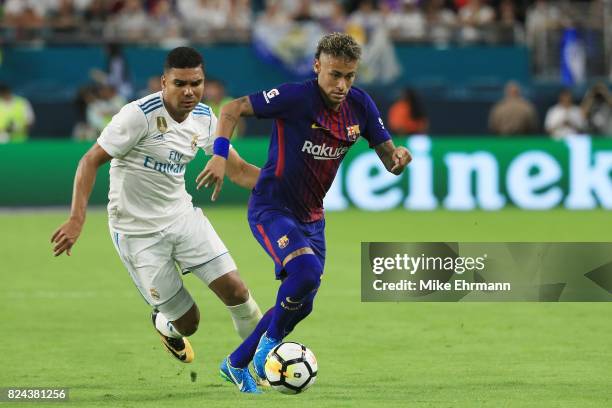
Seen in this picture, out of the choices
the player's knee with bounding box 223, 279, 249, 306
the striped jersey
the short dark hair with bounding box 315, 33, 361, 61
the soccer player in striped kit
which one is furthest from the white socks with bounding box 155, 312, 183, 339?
the short dark hair with bounding box 315, 33, 361, 61

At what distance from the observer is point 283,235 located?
8008 mm

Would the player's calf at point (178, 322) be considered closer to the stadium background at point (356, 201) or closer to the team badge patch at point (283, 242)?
the stadium background at point (356, 201)

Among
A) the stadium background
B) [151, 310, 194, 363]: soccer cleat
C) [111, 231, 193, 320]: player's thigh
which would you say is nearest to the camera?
[111, 231, 193, 320]: player's thigh

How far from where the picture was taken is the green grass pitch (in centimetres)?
811

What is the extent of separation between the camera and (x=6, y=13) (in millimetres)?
24938

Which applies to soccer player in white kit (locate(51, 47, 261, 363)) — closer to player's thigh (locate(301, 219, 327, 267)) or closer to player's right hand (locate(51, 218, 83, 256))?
player's thigh (locate(301, 219, 327, 267))

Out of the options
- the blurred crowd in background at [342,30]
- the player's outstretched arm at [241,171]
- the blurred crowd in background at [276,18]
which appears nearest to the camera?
the player's outstretched arm at [241,171]

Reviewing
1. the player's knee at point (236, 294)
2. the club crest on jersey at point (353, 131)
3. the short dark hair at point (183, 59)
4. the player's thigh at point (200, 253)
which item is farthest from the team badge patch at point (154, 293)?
the club crest on jersey at point (353, 131)

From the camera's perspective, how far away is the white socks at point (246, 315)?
856cm

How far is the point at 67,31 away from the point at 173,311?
672 inches

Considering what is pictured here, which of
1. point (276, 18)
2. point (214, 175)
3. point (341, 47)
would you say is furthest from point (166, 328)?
point (276, 18)

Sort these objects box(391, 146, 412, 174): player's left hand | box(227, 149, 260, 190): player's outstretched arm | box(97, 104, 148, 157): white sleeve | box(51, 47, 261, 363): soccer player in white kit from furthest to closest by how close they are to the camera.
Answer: box(227, 149, 260, 190): player's outstretched arm, box(51, 47, 261, 363): soccer player in white kit, box(97, 104, 148, 157): white sleeve, box(391, 146, 412, 174): player's left hand

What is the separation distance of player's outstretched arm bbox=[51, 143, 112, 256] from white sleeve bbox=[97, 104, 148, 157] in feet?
0.17

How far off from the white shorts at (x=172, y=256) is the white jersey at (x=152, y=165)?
7cm
